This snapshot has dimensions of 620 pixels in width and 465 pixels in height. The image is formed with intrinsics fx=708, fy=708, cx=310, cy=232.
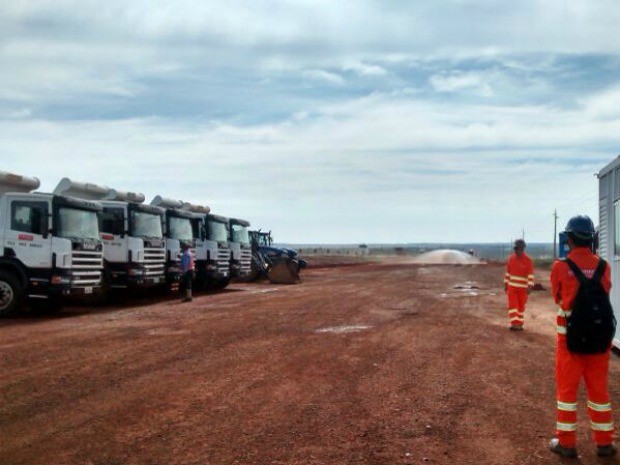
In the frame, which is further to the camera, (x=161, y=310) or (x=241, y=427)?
(x=161, y=310)

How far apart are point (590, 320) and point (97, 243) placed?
1521cm

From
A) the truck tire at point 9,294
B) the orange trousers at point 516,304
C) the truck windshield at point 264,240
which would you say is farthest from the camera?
the truck windshield at point 264,240

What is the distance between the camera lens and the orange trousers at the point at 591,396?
5.95 meters

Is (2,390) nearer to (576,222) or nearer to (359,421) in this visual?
(359,421)

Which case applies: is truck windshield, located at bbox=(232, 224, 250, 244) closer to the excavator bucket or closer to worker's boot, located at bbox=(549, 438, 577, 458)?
the excavator bucket

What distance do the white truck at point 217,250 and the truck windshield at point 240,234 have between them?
0.86m

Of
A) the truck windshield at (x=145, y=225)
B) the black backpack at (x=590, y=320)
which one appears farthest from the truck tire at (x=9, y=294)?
the black backpack at (x=590, y=320)

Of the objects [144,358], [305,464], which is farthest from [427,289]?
[305,464]

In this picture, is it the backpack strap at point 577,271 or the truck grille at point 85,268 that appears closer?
the backpack strap at point 577,271

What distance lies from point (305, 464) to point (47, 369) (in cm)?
537

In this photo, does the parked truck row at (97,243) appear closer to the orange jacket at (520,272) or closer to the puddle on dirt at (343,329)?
the puddle on dirt at (343,329)

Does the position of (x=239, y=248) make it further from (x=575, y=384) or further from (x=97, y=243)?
(x=575, y=384)

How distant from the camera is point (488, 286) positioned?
3052 centimetres

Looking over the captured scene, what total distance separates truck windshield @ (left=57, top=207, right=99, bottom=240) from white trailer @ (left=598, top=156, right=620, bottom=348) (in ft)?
40.8
